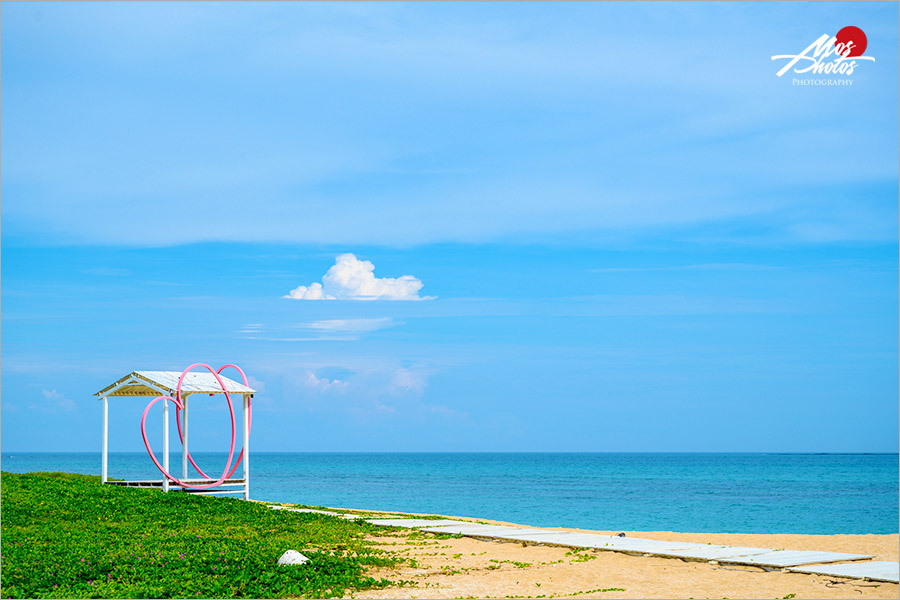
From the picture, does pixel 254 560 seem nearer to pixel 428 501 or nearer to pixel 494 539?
pixel 494 539

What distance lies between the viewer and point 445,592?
891 centimetres

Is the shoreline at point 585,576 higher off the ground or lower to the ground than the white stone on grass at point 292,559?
lower

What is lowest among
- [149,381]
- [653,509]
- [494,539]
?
[653,509]

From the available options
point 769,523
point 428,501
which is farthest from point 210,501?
point 428,501

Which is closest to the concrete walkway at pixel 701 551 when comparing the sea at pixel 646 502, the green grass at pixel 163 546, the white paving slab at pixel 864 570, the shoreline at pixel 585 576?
the white paving slab at pixel 864 570

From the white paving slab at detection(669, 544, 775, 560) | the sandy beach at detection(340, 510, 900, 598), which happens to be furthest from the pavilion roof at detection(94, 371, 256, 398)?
the white paving slab at detection(669, 544, 775, 560)

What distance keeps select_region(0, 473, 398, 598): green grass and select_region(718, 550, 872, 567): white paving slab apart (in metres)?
4.11

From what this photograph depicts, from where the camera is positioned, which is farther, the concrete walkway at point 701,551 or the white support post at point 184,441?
the white support post at point 184,441

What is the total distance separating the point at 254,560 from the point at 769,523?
27.9 metres

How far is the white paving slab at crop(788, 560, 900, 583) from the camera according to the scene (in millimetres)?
9352

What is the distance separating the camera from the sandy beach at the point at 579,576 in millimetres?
8773

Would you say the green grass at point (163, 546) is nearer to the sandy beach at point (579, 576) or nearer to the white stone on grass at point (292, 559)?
the white stone on grass at point (292, 559)

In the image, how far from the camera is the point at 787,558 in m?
10.8

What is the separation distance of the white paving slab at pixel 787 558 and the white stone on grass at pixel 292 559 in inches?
192
